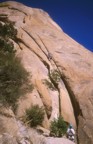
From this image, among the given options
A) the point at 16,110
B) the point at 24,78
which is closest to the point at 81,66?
the point at 24,78

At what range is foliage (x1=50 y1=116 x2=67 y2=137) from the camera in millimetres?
15935

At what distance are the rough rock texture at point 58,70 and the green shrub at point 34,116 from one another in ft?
1.83

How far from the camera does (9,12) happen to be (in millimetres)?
28656

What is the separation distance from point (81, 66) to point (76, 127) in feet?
18.0

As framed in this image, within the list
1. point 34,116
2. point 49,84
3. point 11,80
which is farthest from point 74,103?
point 11,80

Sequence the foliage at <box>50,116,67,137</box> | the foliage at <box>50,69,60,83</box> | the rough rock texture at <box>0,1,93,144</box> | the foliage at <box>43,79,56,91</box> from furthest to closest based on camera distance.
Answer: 1. the foliage at <box>50,69,60,83</box>
2. the foliage at <box>43,79,56,91</box>
3. the rough rock texture at <box>0,1,93,144</box>
4. the foliage at <box>50,116,67,137</box>

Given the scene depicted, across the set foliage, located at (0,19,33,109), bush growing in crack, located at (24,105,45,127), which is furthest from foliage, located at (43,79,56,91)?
bush growing in crack, located at (24,105,45,127)

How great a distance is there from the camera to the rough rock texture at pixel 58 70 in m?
17.8

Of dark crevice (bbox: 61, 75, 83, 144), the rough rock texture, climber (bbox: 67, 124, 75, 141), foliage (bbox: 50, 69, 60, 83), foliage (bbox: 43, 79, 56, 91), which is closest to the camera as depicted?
climber (bbox: 67, 124, 75, 141)

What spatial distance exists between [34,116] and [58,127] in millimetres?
1691

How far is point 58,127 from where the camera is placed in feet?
53.8

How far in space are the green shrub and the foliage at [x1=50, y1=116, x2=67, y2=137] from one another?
85cm

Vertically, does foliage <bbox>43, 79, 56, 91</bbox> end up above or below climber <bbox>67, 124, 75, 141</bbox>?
above

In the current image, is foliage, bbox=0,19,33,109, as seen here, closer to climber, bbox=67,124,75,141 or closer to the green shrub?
the green shrub
